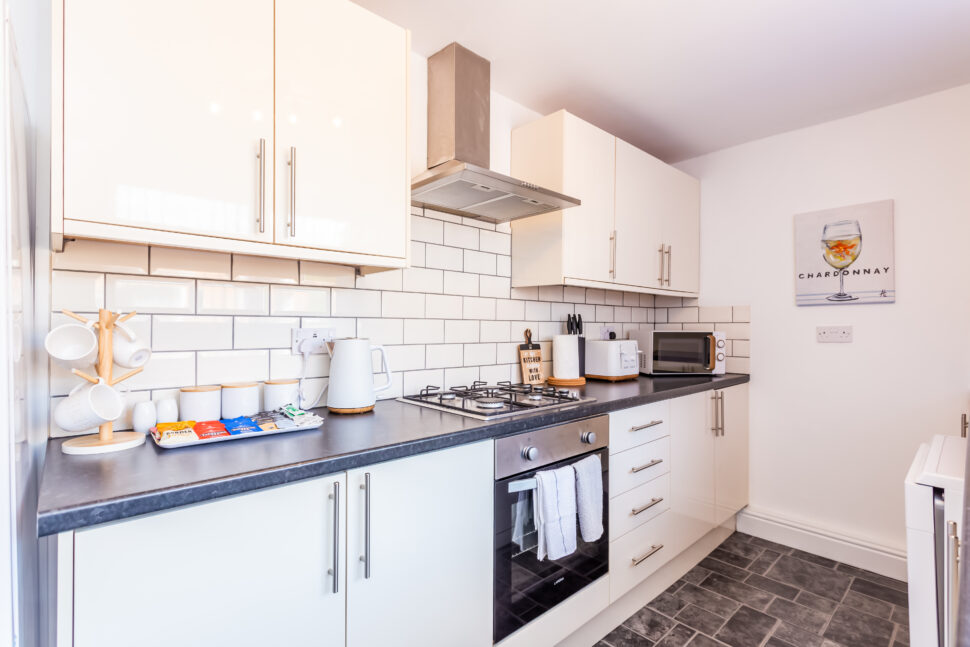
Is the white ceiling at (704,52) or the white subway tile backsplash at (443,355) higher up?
the white ceiling at (704,52)

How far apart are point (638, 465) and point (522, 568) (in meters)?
0.74

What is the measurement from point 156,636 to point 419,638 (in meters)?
0.63

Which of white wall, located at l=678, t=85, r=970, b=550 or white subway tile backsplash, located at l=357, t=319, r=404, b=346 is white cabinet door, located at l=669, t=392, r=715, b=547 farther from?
white subway tile backsplash, located at l=357, t=319, r=404, b=346

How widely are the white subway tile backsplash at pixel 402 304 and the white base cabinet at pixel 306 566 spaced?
743 mm

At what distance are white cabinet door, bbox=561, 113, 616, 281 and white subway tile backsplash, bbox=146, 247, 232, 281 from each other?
4.49ft

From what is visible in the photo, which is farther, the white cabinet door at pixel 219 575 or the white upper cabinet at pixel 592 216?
the white upper cabinet at pixel 592 216

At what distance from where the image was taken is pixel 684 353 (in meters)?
2.85

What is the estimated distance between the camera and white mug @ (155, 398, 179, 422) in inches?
53.2

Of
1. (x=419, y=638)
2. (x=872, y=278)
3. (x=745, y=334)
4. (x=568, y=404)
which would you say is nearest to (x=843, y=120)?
(x=872, y=278)

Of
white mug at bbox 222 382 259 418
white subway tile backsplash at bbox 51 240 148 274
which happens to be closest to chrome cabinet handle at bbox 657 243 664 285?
white mug at bbox 222 382 259 418

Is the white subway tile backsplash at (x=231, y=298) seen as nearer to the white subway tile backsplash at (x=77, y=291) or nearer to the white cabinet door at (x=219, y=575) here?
the white subway tile backsplash at (x=77, y=291)

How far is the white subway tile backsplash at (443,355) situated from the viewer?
6.79 feet

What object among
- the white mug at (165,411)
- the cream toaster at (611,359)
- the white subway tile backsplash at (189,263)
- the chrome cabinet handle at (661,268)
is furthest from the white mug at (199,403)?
the chrome cabinet handle at (661,268)

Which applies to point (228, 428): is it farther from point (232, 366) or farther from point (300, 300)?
point (300, 300)
